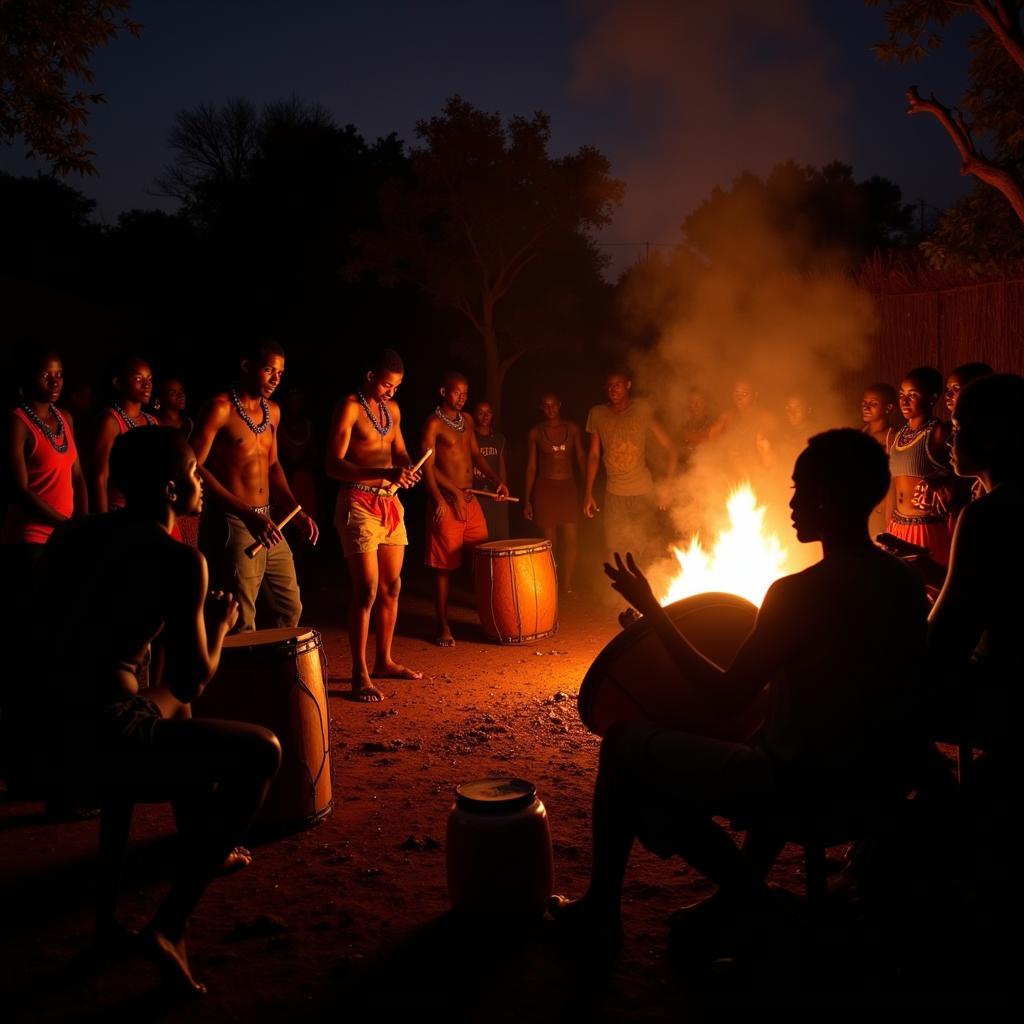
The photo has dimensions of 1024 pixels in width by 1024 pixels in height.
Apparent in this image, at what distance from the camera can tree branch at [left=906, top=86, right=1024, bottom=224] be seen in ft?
25.9

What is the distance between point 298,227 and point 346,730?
2228cm

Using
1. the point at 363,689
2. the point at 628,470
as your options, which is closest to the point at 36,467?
the point at 363,689

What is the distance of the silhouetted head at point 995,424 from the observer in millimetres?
3025

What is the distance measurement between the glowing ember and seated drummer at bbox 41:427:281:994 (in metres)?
4.14

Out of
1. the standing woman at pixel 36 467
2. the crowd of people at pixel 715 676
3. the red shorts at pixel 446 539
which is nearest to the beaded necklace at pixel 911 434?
the crowd of people at pixel 715 676

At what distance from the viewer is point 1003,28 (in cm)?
802

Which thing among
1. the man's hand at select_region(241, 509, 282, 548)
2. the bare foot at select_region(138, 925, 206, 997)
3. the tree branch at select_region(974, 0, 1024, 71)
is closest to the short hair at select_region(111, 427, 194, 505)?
the bare foot at select_region(138, 925, 206, 997)

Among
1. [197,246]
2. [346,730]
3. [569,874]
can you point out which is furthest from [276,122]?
[569,874]

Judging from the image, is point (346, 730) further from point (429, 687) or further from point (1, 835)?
point (1, 835)

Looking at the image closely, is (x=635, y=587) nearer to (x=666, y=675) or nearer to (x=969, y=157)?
(x=666, y=675)

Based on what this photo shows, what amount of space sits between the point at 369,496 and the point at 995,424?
166 inches

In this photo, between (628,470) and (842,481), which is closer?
(842,481)

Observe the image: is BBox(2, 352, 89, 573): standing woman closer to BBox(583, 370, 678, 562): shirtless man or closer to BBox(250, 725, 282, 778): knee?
BBox(250, 725, 282, 778): knee

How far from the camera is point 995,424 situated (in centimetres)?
304
